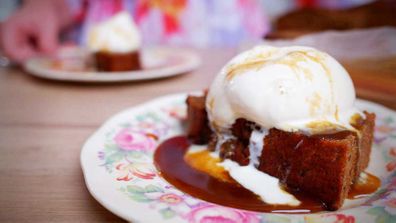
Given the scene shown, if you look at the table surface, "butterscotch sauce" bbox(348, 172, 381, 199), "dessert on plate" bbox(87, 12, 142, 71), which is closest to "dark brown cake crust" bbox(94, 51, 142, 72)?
"dessert on plate" bbox(87, 12, 142, 71)

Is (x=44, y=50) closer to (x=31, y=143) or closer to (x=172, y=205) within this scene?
(x=31, y=143)

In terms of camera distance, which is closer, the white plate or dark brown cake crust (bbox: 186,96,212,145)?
dark brown cake crust (bbox: 186,96,212,145)

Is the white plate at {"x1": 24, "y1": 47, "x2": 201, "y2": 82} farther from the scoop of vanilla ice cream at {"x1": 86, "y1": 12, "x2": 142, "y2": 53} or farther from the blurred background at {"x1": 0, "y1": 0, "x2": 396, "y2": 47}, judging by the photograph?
the blurred background at {"x1": 0, "y1": 0, "x2": 396, "y2": 47}

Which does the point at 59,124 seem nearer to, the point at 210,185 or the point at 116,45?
the point at 210,185

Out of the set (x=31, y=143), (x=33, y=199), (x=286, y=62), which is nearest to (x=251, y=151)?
(x=286, y=62)

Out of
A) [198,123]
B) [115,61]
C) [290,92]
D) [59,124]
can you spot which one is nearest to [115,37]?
[115,61]

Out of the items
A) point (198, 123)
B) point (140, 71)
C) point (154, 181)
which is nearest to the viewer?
point (154, 181)

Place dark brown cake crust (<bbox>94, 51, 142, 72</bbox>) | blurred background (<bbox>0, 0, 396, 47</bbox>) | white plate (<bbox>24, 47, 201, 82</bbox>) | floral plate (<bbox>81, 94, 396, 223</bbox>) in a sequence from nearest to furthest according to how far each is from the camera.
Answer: floral plate (<bbox>81, 94, 396, 223</bbox>), white plate (<bbox>24, 47, 201, 82</bbox>), dark brown cake crust (<bbox>94, 51, 142, 72</bbox>), blurred background (<bbox>0, 0, 396, 47</bbox>)
